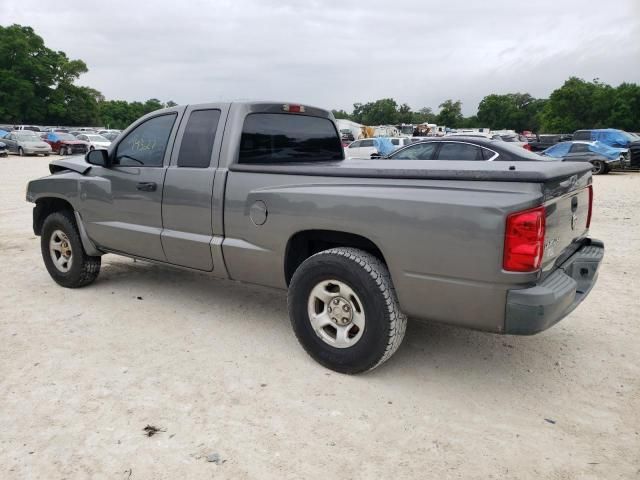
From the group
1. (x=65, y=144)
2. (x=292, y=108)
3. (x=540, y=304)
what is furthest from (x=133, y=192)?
(x=65, y=144)

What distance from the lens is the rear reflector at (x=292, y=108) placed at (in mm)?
4367

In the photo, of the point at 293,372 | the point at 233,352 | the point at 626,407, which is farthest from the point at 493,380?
the point at 233,352

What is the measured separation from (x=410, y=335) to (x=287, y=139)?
6.50 feet

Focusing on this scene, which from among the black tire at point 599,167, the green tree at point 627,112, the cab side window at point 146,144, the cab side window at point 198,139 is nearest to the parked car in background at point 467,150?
the cab side window at point 146,144

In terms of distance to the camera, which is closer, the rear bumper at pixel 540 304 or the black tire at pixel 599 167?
the rear bumper at pixel 540 304

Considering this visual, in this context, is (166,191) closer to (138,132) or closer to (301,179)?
(138,132)

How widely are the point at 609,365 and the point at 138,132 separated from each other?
4373 millimetres

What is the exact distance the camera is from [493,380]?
3408 millimetres

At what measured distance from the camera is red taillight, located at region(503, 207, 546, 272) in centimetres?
264

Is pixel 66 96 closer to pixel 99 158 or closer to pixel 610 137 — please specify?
pixel 610 137

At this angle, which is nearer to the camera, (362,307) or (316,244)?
(362,307)

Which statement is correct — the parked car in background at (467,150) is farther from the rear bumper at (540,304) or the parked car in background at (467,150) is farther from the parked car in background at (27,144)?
the parked car in background at (27,144)

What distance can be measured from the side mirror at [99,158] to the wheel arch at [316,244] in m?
2.20

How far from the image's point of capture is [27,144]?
30.0 metres
